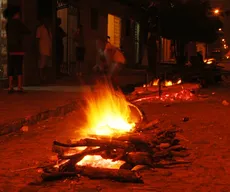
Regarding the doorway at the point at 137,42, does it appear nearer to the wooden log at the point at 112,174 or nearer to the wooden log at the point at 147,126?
the wooden log at the point at 147,126

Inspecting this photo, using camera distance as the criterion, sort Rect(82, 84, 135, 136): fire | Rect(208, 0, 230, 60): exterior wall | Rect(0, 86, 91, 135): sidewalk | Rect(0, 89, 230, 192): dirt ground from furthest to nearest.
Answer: Rect(208, 0, 230, 60): exterior wall → Rect(0, 86, 91, 135): sidewalk → Rect(82, 84, 135, 136): fire → Rect(0, 89, 230, 192): dirt ground

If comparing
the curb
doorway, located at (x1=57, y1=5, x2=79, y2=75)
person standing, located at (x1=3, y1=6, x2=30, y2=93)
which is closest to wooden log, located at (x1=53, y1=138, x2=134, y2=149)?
the curb

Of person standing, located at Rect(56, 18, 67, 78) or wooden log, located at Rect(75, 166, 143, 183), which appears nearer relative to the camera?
wooden log, located at Rect(75, 166, 143, 183)

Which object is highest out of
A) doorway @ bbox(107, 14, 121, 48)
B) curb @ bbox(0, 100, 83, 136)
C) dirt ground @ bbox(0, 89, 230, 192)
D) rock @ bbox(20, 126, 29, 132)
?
doorway @ bbox(107, 14, 121, 48)

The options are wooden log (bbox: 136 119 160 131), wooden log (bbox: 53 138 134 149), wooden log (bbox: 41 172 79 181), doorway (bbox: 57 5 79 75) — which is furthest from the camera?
doorway (bbox: 57 5 79 75)

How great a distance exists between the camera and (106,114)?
969cm

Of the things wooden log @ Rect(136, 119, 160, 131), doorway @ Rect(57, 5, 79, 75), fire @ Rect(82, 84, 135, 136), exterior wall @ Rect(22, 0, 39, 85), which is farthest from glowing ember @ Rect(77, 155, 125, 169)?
doorway @ Rect(57, 5, 79, 75)

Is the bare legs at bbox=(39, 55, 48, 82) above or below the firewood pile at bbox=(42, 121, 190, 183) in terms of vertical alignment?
above

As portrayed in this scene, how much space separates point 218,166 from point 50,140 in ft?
9.67

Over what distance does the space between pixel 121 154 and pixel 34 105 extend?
16.7 feet

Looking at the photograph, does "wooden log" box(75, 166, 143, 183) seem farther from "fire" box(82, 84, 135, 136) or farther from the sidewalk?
the sidewalk

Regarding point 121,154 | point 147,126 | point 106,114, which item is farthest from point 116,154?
point 106,114

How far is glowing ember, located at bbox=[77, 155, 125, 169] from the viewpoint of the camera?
575 cm

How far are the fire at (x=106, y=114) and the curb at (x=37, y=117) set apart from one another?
38cm
